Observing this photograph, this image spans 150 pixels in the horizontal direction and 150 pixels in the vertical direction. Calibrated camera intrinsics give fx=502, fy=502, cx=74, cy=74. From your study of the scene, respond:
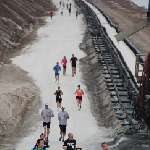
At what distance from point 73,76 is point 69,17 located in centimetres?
3938

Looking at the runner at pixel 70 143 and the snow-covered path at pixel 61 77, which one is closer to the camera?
the runner at pixel 70 143

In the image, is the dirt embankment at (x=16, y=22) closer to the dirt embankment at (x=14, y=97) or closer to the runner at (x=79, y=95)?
the dirt embankment at (x=14, y=97)

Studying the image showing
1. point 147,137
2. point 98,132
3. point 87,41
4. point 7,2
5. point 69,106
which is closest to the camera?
point 147,137

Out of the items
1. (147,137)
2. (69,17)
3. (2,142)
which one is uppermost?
(147,137)

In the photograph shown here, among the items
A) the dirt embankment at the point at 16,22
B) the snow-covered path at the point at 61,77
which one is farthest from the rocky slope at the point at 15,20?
the snow-covered path at the point at 61,77

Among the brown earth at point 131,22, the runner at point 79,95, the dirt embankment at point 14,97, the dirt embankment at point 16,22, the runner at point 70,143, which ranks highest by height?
the runner at point 70,143

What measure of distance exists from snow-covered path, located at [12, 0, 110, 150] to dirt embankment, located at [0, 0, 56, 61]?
1.30m

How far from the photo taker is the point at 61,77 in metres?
29.5

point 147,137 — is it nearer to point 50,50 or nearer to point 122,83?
point 122,83

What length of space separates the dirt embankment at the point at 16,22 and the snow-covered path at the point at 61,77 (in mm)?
1295

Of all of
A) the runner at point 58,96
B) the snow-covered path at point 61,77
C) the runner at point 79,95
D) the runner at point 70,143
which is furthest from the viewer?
the runner at point 79,95

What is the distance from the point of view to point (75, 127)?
2053cm

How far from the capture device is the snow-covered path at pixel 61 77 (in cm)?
1913

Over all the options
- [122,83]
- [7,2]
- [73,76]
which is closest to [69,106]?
[122,83]
